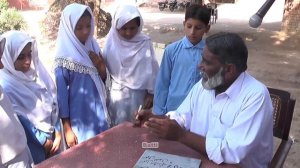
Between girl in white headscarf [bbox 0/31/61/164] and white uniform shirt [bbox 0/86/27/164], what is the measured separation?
27cm

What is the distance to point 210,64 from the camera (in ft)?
5.91

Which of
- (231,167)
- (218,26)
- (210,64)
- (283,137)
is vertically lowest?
(218,26)

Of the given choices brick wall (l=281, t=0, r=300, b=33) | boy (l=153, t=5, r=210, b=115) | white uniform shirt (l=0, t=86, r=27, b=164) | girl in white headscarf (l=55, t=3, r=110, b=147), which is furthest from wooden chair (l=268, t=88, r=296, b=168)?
brick wall (l=281, t=0, r=300, b=33)

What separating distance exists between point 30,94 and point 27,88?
5 centimetres

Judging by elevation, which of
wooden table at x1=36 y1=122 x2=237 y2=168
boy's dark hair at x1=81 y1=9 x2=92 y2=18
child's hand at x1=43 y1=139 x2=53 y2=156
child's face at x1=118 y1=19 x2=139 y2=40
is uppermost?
boy's dark hair at x1=81 y1=9 x2=92 y2=18

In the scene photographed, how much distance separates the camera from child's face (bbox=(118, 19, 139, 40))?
2723 millimetres

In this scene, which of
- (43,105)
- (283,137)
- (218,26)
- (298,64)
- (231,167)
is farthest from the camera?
(218,26)

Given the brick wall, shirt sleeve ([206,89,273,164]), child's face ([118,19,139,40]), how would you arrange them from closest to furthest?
shirt sleeve ([206,89,273,164]), child's face ([118,19,139,40]), the brick wall

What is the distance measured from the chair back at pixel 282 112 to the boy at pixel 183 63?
590 mm

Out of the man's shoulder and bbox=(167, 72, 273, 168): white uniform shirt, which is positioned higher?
the man's shoulder

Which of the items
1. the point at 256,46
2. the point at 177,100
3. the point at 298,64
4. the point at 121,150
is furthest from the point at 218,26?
the point at 121,150

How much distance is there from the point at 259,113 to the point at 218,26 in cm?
1371

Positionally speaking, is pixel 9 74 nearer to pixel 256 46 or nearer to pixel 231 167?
pixel 231 167

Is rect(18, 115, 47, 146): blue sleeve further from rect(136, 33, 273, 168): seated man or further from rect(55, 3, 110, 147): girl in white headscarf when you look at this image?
rect(136, 33, 273, 168): seated man
